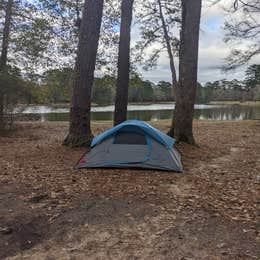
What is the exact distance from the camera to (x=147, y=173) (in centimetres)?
554

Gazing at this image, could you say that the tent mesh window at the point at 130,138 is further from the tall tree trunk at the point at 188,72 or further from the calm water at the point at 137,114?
the calm water at the point at 137,114

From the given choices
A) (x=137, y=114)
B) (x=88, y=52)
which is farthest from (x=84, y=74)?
(x=137, y=114)

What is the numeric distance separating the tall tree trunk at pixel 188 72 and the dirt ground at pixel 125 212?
7.23ft

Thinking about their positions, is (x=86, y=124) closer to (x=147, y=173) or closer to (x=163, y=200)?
(x=147, y=173)

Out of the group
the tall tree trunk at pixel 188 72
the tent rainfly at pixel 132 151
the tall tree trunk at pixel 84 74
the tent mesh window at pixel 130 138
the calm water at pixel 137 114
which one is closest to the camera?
the tent rainfly at pixel 132 151

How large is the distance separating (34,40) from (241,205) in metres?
10.7

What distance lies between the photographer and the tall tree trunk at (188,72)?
329 inches

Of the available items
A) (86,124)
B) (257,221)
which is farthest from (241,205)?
(86,124)

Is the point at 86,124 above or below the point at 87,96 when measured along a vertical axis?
below

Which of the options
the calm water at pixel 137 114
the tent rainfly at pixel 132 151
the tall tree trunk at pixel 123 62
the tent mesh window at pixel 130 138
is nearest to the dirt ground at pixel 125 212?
the tent rainfly at pixel 132 151

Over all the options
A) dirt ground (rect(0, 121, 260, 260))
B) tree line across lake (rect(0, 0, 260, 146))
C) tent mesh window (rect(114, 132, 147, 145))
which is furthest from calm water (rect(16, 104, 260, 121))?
dirt ground (rect(0, 121, 260, 260))

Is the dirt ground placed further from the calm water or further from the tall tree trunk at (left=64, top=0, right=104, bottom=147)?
the calm water

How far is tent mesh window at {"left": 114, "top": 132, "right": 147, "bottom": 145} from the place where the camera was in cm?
585

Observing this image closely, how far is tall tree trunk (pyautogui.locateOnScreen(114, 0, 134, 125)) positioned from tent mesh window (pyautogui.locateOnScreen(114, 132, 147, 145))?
110 inches
